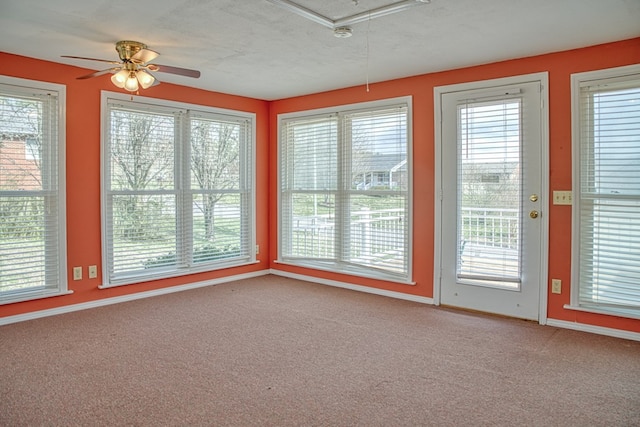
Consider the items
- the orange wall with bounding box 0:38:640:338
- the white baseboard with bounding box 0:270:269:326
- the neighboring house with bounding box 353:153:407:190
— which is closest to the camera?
the orange wall with bounding box 0:38:640:338

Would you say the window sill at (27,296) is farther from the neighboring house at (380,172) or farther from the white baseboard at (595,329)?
the white baseboard at (595,329)

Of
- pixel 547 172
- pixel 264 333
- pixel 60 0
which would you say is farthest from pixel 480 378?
pixel 60 0

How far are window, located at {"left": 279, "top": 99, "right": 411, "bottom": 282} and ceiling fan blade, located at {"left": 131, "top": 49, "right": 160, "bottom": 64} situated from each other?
2.43 meters

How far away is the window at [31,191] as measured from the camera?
381cm

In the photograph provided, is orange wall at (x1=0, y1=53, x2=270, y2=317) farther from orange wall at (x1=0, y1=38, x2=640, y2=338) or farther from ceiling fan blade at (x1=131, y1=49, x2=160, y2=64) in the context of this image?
ceiling fan blade at (x1=131, y1=49, x2=160, y2=64)

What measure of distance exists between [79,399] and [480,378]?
2.45 meters

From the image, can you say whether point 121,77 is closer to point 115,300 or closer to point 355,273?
point 115,300

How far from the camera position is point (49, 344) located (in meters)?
3.35

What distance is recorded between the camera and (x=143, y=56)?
131 inches

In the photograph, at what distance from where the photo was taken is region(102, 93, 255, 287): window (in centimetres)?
452

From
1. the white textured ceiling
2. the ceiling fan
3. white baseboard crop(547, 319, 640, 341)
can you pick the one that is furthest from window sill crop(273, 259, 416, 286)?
the ceiling fan

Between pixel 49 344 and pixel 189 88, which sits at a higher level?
pixel 189 88

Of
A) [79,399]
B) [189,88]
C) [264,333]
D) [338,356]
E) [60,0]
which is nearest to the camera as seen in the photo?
[79,399]

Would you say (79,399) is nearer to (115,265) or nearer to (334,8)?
(115,265)
